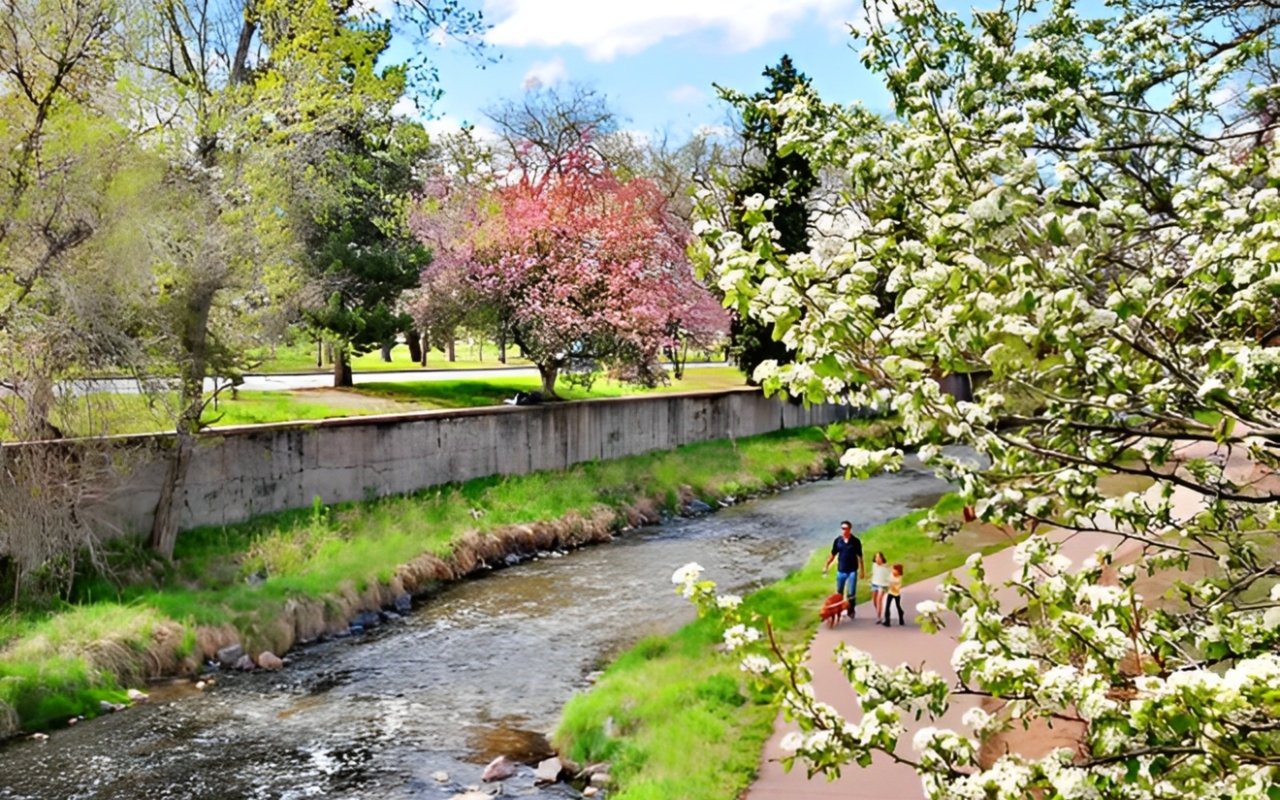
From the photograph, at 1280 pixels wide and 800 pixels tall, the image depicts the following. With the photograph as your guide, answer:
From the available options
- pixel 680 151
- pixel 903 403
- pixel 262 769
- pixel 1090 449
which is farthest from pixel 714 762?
pixel 680 151

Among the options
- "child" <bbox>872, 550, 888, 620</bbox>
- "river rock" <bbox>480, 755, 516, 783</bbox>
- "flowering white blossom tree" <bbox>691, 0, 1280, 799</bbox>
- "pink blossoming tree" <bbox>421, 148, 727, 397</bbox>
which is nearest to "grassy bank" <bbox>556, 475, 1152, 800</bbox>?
"river rock" <bbox>480, 755, 516, 783</bbox>

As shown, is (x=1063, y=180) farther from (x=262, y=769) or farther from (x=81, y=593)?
(x=81, y=593)

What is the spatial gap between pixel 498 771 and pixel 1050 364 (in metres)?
9.06

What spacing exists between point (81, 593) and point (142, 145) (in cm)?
662

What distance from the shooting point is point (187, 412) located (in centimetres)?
1798

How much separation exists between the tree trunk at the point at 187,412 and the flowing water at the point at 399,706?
3.42 metres

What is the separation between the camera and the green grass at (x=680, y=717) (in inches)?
424

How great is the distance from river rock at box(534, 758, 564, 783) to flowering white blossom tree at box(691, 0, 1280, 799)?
23.5 ft

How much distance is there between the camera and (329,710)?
559 inches

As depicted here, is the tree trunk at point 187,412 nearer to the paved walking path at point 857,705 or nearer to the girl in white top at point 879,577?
the paved walking path at point 857,705

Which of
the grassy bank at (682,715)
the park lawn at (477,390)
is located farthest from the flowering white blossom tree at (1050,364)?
the park lawn at (477,390)

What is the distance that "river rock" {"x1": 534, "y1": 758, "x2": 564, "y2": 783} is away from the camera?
12.0 m

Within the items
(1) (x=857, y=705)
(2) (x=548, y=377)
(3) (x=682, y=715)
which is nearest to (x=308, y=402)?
(2) (x=548, y=377)

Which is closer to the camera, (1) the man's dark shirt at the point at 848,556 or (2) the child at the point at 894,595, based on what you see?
(2) the child at the point at 894,595
